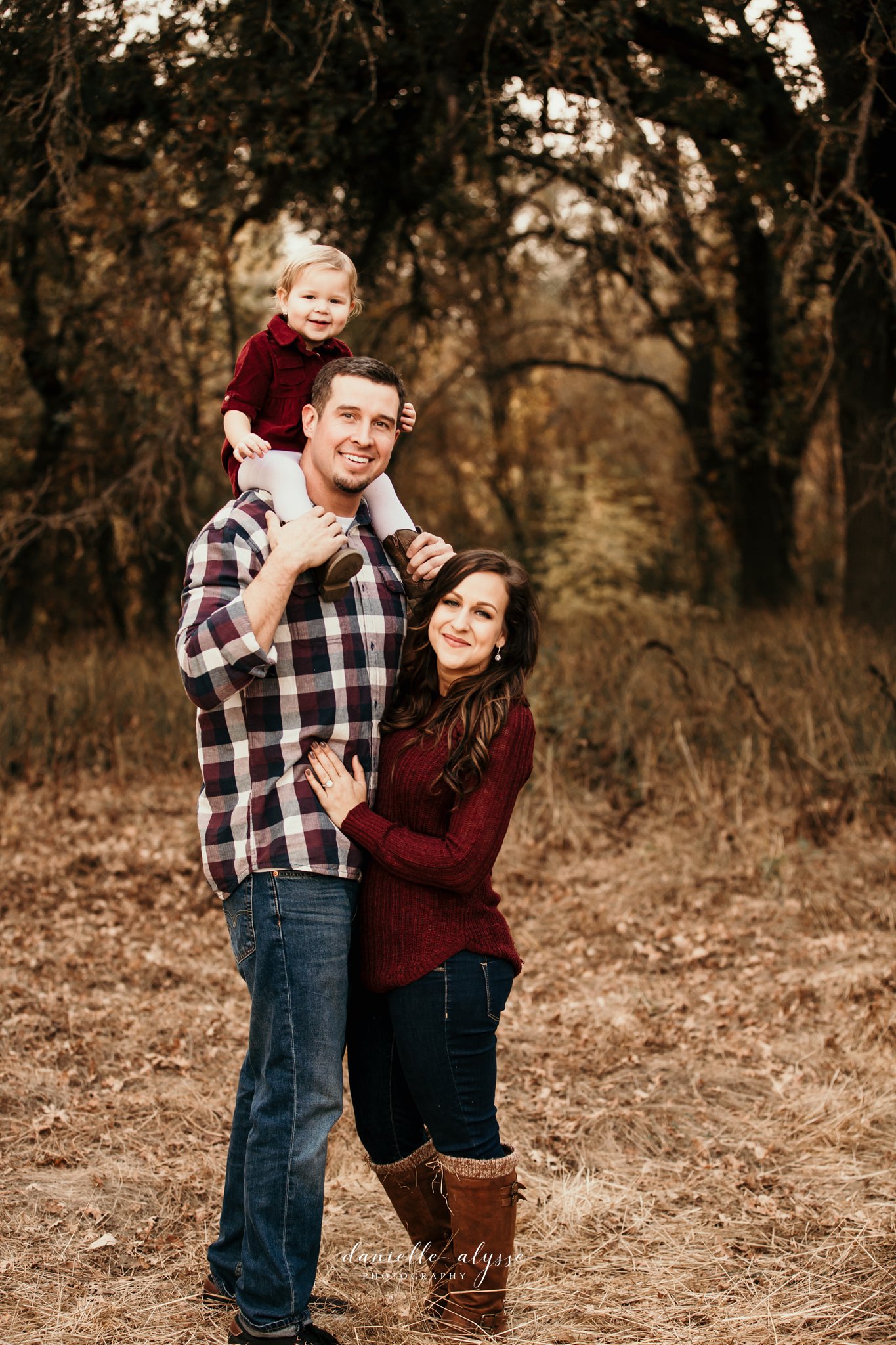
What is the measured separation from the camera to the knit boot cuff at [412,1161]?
109 inches

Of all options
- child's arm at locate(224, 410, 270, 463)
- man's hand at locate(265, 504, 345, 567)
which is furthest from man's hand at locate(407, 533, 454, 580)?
child's arm at locate(224, 410, 270, 463)

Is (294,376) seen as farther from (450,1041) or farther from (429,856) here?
(450,1041)

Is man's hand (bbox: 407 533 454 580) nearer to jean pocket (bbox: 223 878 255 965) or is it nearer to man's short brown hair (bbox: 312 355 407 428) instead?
man's short brown hair (bbox: 312 355 407 428)

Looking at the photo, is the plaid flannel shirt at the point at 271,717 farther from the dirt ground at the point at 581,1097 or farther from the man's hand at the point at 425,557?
the dirt ground at the point at 581,1097

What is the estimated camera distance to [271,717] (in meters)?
2.52

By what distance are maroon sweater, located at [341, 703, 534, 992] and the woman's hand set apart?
0.07 feet

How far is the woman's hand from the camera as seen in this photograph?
8.15ft

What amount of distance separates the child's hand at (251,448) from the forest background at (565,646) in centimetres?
209

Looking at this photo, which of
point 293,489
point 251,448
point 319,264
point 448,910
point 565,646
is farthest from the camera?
point 565,646

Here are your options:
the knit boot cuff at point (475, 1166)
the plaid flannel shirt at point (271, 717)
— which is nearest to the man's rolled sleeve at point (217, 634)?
the plaid flannel shirt at point (271, 717)

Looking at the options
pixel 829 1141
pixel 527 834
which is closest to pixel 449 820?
pixel 829 1141

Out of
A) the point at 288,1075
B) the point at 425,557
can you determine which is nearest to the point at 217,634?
the point at 425,557

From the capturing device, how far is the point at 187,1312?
2906 millimetres

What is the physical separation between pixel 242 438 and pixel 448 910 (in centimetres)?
128
